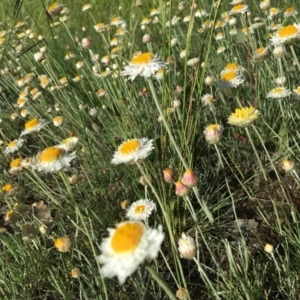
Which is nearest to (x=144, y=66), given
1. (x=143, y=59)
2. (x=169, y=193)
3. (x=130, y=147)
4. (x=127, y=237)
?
(x=143, y=59)

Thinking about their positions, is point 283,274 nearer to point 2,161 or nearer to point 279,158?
point 279,158

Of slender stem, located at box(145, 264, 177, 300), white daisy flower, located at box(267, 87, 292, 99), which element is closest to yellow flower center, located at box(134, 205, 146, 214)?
white daisy flower, located at box(267, 87, 292, 99)

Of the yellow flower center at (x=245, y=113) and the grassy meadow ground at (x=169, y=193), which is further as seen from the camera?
the yellow flower center at (x=245, y=113)

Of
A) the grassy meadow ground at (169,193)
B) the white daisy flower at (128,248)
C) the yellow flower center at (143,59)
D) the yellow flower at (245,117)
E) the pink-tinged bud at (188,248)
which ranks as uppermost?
the white daisy flower at (128,248)

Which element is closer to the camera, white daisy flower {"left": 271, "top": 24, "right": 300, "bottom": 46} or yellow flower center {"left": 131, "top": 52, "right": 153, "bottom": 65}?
yellow flower center {"left": 131, "top": 52, "right": 153, "bottom": 65}

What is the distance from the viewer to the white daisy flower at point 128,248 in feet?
2.82

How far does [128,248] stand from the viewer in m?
0.88

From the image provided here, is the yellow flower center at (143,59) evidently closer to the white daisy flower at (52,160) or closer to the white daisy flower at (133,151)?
the white daisy flower at (133,151)

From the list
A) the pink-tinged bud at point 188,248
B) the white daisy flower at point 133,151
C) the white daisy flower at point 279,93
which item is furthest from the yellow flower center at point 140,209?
the white daisy flower at point 279,93

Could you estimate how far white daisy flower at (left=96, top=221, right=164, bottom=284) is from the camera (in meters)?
0.86

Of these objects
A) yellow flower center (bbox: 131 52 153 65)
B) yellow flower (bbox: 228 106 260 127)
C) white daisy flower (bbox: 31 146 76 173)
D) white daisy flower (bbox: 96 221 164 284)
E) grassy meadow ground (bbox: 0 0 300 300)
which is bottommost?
grassy meadow ground (bbox: 0 0 300 300)

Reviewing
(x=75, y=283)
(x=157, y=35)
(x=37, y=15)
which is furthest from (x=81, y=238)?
(x=37, y=15)

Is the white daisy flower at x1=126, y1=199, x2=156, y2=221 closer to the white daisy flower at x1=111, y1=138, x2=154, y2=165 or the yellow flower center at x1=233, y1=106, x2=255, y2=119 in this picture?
the white daisy flower at x1=111, y1=138, x2=154, y2=165

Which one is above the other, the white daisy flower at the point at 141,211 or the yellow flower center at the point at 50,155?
the yellow flower center at the point at 50,155
